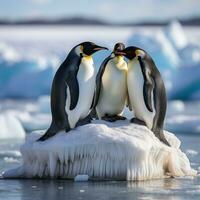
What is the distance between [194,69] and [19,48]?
14.8 m

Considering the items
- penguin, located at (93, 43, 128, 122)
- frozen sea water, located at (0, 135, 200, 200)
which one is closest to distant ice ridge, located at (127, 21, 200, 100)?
penguin, located at (93, 43, 128, 122)

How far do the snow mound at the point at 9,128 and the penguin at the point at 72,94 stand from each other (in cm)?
511

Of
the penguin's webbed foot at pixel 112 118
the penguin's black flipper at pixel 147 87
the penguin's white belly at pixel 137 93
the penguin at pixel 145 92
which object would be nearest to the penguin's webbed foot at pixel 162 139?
the penguin at pixel 145 92

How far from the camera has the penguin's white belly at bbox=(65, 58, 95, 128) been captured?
10.2 meters

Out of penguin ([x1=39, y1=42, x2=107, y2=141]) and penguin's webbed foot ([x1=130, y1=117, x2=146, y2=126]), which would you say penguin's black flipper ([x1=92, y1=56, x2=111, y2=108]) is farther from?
penguin's webbed foot ([x1=130, y1=117, x2=146, y2=126])

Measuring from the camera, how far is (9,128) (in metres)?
15.5

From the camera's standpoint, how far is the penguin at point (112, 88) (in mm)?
10297

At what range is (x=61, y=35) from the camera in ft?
140

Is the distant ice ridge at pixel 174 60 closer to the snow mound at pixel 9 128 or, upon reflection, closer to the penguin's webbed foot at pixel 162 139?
the snow mound at pixel 9 128

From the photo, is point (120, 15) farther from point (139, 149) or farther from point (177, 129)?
point (139, 149)

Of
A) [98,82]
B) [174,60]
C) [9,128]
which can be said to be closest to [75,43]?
[174,60]

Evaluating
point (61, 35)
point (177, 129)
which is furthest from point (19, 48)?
point (177, 129)

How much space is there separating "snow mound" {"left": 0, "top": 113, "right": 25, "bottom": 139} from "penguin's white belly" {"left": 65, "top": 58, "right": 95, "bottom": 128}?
514 cm

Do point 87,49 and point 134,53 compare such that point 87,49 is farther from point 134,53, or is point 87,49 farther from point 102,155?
point 102,155
